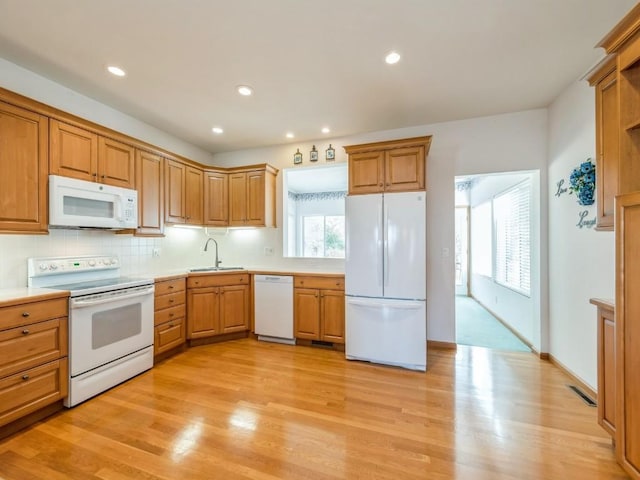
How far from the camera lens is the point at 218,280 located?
365 centimetres

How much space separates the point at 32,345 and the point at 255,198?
8.88ft

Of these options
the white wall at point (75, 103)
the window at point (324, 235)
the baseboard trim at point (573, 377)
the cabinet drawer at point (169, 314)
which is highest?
the white wall at point (75, 103)

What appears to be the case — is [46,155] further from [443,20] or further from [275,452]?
[443,20]

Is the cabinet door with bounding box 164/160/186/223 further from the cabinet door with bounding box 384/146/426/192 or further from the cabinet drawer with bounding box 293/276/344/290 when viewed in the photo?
the cabinet door with bounding box 384/146/426/192

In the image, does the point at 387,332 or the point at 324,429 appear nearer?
the point at 324,429

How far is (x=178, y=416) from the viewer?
212 centimetres

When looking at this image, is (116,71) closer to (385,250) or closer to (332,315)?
(385,250)

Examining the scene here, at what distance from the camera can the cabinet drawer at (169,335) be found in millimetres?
3035

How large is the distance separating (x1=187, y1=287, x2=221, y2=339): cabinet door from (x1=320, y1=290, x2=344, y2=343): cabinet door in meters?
1.38

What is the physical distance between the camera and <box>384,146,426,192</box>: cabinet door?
2980mm

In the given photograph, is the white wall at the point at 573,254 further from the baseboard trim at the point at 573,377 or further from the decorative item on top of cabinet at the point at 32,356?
the decorative item on top of cabinet at the point at 32,356

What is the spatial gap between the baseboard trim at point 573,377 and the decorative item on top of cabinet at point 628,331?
3.36ft

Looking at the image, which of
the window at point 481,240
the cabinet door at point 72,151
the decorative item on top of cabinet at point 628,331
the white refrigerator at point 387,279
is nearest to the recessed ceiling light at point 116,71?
the cabinet door at point 72,151

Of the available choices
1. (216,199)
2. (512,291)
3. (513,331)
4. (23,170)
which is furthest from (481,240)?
(23,170)
